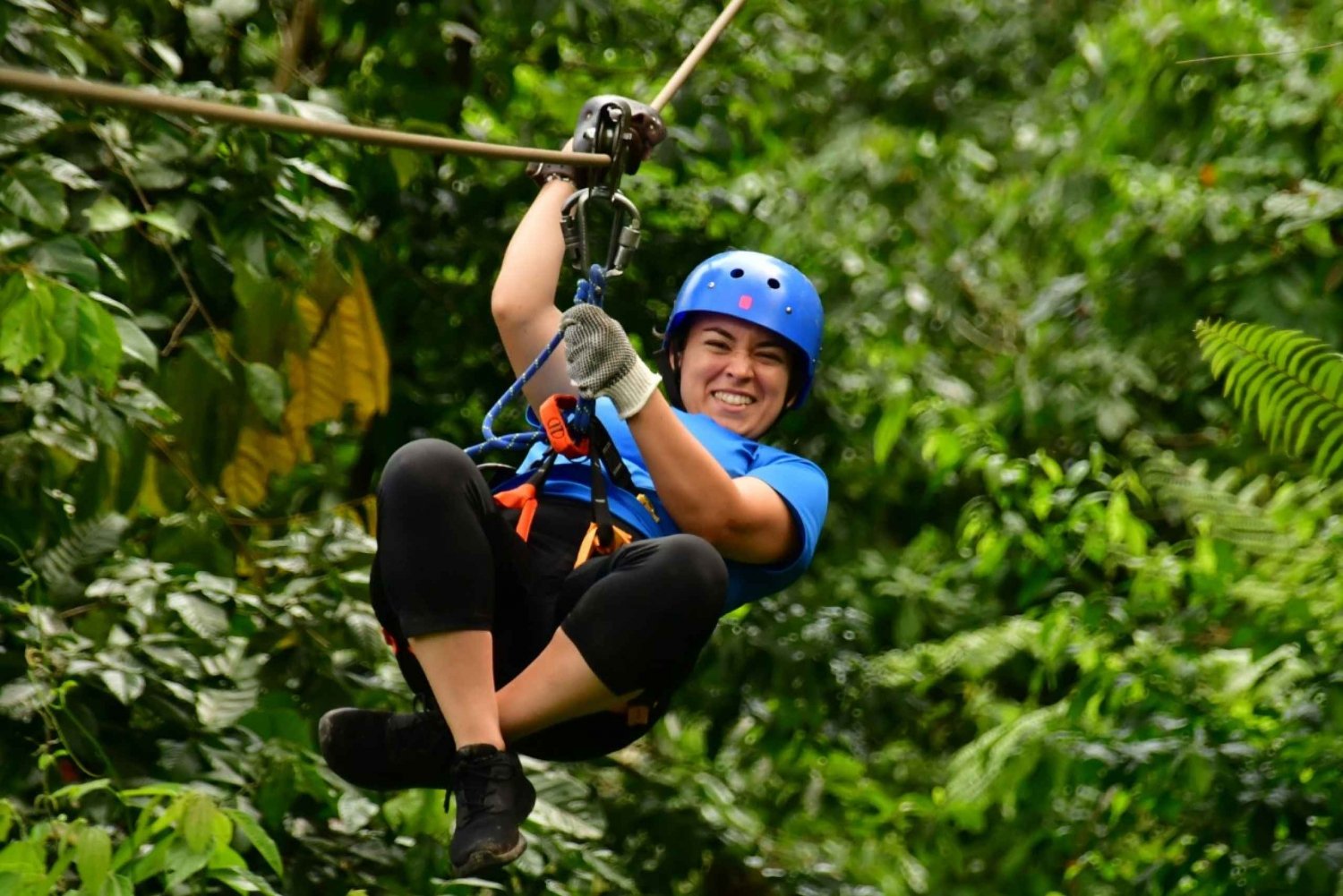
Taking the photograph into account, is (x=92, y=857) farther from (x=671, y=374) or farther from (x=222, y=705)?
(x=671, y=374)

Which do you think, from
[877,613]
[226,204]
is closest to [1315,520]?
[877,613]

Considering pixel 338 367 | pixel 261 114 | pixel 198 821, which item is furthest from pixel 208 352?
pixel 261 114

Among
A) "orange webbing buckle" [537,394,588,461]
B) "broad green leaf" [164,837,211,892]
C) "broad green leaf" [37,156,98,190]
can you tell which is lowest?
"broad green leaf" [164,837,211,892]

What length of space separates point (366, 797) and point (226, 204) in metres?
1.38

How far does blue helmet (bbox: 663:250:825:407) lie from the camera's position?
11.3 feet

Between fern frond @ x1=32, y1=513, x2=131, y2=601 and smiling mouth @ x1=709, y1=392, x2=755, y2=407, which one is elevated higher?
smiling mouth @ x1=709, y1=392, x2=755, y2=407

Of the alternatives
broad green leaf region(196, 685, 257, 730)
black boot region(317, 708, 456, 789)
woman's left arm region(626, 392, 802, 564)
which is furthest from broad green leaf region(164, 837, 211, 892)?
woman's left arm region(626, 392, 802, 564)

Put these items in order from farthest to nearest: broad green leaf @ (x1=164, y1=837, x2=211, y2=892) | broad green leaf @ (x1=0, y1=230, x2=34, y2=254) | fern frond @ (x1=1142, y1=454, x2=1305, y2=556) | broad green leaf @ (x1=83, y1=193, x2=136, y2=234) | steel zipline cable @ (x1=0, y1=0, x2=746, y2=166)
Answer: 1. fern frond @ (x1=1142, y1=454, x2=1305, y2=556)
2. broad green leaf @ (x1=83, y1=193, x2=136, y2=234)
3. broad green leaf @ (x1=0, y1=230, x2=34, y2=254)
4. broad green leaf @ (x1=164, y1=837, x2=211, y2=892)
5. steel zipline cable @ (x1=0, y1=0, x2=746, y2=166)

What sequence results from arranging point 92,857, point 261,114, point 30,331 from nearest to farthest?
point 261,114 → point 92,857 → point 30,331

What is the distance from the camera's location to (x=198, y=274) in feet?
14.4

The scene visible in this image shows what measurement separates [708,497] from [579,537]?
28cm

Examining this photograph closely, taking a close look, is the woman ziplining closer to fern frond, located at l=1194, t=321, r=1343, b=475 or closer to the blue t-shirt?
the blue t-shirt

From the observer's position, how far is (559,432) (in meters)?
3.06

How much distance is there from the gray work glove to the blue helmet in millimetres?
582
